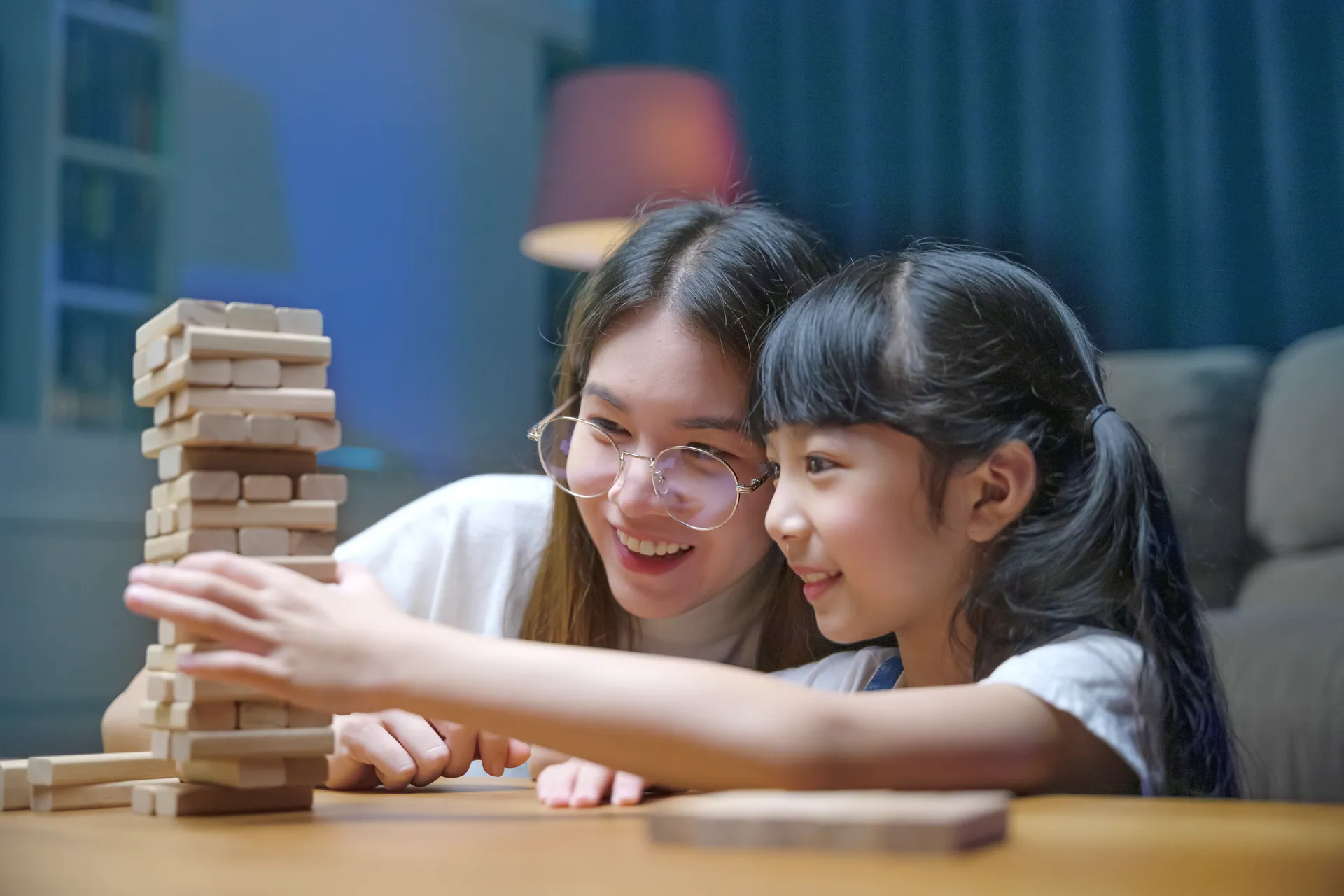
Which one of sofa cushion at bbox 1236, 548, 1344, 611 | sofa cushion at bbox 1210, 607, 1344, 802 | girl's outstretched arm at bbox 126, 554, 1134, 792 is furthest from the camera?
sofa cushion at bbox 1236, 548, 1344, 611

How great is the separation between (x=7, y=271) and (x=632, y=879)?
3.20 meters

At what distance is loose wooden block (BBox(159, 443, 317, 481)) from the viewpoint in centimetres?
91

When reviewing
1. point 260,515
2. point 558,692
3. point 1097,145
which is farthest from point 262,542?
point 1097,145

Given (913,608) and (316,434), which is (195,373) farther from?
(913,608)

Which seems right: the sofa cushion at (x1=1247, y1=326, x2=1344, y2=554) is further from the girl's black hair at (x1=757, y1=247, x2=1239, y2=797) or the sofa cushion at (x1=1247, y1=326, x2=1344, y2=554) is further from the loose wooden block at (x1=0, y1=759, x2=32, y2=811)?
the loose wooden block at (x1=0, y1=759, x2=32, y2=811)

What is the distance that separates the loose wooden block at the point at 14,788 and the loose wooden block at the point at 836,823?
0.54 metres

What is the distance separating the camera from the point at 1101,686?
1008mm

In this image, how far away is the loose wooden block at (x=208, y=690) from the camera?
0.89 m

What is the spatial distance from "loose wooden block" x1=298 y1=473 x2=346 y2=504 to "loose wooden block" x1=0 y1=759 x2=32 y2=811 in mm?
304

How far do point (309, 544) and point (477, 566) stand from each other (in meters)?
0.85

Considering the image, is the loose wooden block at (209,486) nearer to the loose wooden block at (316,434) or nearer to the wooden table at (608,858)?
the loose wooden block at (316,434)

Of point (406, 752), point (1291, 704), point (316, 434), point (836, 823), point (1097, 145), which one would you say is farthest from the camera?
point (1097, 145)

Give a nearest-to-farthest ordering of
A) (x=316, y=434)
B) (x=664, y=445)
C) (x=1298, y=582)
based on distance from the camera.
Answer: (x=316, y=434) → (x=664, y=445) → (x=1298, y=582)

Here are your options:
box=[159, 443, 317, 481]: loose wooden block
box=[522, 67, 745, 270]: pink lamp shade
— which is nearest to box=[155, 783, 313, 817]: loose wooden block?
box=[159, 443, 317, 481]: loose wooden block
